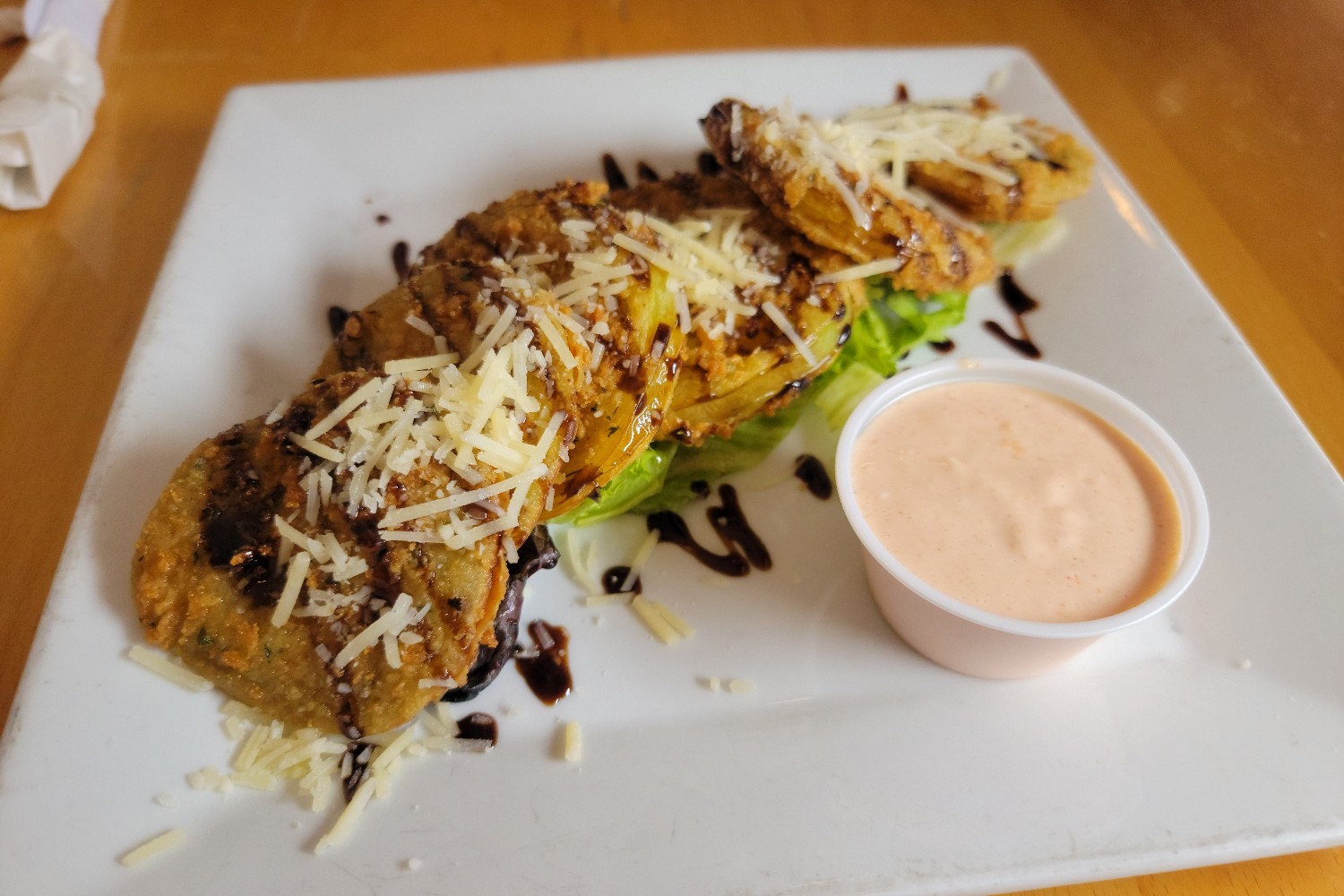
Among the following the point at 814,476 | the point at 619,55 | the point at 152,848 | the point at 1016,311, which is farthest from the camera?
the point at 619,55

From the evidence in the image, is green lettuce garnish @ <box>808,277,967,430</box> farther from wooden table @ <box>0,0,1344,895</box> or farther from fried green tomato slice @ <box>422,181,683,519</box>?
wooden table @ <box>0,0,1344,895</box>

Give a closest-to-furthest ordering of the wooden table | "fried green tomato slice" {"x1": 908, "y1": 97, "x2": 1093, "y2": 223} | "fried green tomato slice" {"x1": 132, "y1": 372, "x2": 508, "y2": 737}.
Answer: "fried green tomato slice" {"x1": 132, "y1": 372, "x2": 508, "y2": 737}
the wooden table
"fried green tomato slice" {"x1": 908, "y1": 97, "x2": 1093, "y2": 223}

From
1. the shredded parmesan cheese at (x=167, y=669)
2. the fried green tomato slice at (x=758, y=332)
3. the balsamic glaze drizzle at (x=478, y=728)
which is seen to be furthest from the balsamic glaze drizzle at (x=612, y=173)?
the shredded parmesan cheese at (x=167, y=669)

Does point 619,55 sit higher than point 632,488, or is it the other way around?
point 619,55

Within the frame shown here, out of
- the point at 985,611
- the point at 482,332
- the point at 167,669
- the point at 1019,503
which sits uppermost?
the point at 482,332

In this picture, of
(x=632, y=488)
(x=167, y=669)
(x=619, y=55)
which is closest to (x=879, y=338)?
(x=632, y=488)

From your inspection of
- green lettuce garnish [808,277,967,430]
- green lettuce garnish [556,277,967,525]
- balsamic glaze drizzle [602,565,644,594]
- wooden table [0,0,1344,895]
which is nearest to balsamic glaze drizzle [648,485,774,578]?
green lettuce garnish [556,277,967,525]

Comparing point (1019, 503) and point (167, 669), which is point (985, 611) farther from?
point (167, 669)
